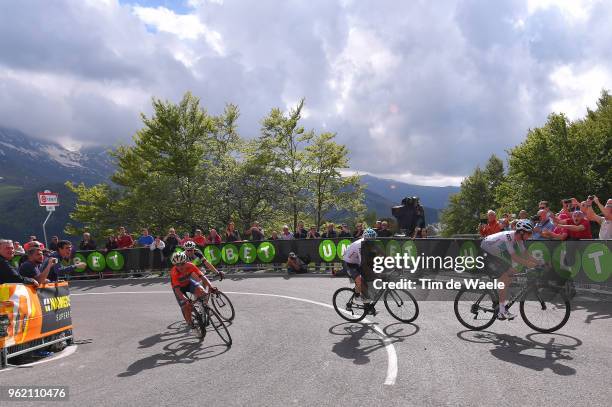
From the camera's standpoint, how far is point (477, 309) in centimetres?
845

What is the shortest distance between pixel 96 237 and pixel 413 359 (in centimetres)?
3669

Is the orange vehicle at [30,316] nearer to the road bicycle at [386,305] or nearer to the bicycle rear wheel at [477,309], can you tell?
the road bicycle at [386,305]

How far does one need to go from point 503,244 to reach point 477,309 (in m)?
1.33

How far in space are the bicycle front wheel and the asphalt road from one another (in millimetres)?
251

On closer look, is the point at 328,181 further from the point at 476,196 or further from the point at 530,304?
the point at 476,196

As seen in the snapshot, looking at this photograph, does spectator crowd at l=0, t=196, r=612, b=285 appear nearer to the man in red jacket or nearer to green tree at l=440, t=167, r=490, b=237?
the man in red jacket

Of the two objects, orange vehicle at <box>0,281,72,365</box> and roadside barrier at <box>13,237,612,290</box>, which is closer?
orange vehicle at <box>0,281,72,365</box>

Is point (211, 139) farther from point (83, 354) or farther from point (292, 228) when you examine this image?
point (83, 354)

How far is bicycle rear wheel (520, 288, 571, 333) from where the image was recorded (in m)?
7.83

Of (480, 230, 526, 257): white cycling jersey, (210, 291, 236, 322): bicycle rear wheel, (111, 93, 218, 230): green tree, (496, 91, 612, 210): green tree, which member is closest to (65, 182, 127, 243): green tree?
(111, 93, 218, 230): green tree

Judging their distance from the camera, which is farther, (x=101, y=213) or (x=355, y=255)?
(x=101, y=213)

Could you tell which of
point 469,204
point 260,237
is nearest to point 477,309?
point 260,237

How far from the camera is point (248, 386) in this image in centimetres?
585

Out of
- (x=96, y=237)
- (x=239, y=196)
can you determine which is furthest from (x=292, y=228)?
(x=96, y=237)
